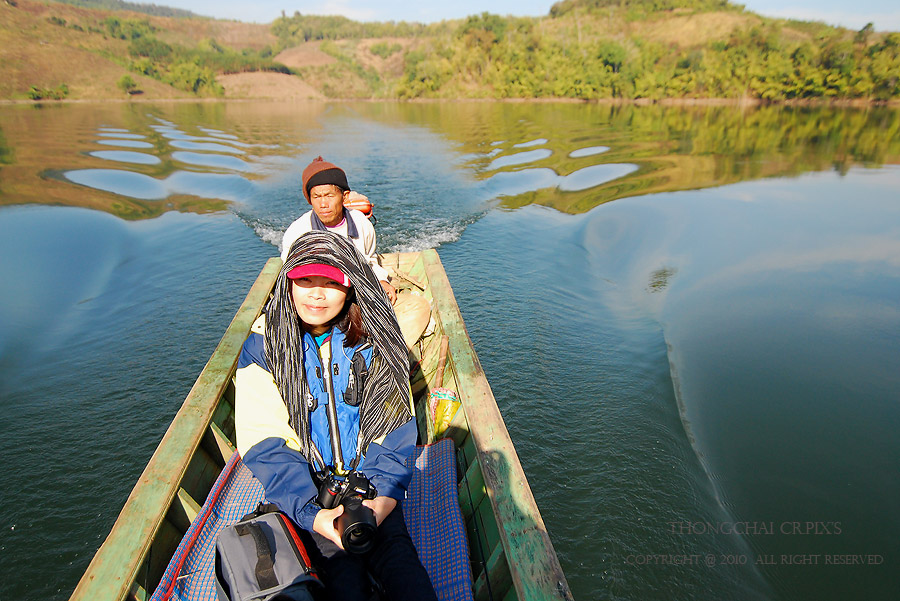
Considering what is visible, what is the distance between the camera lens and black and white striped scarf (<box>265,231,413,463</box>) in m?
2.21

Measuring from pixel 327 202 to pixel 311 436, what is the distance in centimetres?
249

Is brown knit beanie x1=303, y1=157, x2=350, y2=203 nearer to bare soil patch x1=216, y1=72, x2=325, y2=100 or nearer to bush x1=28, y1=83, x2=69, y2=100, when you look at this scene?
bush x1=28, y1=83, x2=69, y2=100

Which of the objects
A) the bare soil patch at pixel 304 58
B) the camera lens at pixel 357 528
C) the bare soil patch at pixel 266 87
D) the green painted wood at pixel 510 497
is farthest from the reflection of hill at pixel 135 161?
the bare soil patch at pixel 304 58

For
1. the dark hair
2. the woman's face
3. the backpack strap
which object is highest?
the woman's face

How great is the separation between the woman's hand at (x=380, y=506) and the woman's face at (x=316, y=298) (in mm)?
864

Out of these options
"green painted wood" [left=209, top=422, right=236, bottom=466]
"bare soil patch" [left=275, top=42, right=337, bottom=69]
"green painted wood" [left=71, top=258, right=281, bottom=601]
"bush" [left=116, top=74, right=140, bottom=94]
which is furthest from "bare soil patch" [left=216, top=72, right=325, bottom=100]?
"green painted wood" [left=209, top=422, right=236, bottom=466]

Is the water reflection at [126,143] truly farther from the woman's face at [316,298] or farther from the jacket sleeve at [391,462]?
the jacket sleeve at [391,462]

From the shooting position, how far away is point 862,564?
3.72 metres

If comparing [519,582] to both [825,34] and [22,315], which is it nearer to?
[22,315]

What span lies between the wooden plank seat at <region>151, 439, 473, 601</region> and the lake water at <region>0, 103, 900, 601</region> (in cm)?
165

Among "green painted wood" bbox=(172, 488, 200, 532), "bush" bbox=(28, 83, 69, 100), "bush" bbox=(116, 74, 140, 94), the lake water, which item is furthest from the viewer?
"bush" bbox=(116, 74, 140, 94)

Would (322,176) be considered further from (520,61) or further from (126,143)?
(520,61)

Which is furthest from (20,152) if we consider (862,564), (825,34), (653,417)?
(825,34)

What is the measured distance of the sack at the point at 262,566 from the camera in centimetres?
174
